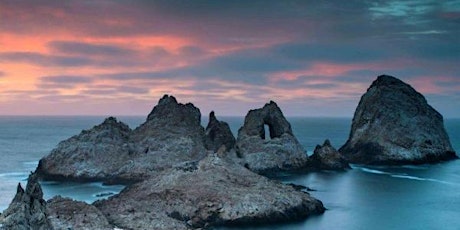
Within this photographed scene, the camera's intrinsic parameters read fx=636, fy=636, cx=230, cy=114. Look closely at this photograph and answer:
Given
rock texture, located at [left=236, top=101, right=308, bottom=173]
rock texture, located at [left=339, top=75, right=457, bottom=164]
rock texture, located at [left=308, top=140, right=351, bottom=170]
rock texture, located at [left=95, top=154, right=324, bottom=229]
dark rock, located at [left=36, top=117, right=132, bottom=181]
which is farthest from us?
rock texture, located at [left=339, top=75, right=457, bottom=164]

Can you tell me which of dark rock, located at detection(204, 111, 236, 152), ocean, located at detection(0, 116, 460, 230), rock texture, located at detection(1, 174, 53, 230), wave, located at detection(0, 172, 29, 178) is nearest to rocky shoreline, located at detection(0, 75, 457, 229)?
rock texture, located at detection(1, 174, 53, 230)

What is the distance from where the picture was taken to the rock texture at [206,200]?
5116 cm

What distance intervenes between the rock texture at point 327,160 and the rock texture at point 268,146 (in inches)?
72.4

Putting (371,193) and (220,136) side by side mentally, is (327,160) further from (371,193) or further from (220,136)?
(371,193)

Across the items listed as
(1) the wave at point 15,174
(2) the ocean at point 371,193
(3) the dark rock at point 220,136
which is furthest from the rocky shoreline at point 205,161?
(1) the wave at point 15,174

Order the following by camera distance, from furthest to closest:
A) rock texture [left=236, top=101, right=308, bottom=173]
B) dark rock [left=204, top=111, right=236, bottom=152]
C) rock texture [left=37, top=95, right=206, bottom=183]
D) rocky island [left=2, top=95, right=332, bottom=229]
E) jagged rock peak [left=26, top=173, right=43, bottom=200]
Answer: dark rock [left=204, top=111, right=236, bottom=152], rock texture [left=236, top=101, right=308, bottom=173], rock texture [left=37, top=95, right=206, bottom=183], rocky island [left=2, top=95, right=332, bottom=229], jagged rock peak [left=26, top=173, right=43, bottom=200]

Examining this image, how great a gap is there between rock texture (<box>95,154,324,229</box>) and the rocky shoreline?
0.09m

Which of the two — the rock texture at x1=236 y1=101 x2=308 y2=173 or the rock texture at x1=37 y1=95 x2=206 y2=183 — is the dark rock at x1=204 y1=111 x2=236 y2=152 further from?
the rock texture at x1=37 y1=95 x2=206 y2=183

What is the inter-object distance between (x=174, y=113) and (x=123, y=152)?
10.8 meters

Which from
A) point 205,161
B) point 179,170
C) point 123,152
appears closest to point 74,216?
point 179,170

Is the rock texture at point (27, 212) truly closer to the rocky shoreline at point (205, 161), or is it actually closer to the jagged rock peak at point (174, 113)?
the rocky shoreline at point (205, 161)

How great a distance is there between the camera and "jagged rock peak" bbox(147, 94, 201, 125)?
90.3 meters

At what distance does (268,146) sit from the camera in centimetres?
9388

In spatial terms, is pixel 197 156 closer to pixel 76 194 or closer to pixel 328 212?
pixel 76 194
